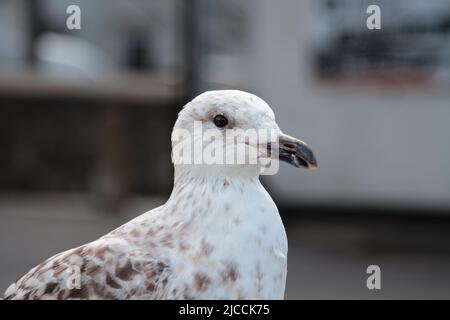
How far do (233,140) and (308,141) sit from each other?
5.76 metres

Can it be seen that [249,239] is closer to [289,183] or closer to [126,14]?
[289,183]

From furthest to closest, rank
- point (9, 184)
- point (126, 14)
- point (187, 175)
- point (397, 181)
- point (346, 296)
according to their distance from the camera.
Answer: point (126, 14)
point (9, 184)
point (397, 181)
point (346, 296)
point (187, 175)

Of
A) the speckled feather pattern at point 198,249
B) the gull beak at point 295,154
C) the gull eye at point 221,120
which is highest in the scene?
the gull eye at point 221,120

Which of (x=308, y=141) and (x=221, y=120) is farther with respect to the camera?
(x=308, y=141)

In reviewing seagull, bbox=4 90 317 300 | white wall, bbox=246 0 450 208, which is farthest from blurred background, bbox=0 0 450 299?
seagull, bbox=4 90 317 300

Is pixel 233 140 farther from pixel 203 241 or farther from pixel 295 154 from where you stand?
pixel 203 241

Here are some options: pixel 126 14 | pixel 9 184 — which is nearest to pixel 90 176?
pixel 9 184

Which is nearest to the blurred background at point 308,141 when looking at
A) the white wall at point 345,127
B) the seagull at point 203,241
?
the white wall at point 345,127

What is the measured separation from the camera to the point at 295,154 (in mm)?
2596

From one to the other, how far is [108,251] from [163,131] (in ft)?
22.3

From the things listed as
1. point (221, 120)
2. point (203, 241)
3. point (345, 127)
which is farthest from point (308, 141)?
point (203, 241)

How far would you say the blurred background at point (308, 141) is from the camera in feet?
25.5

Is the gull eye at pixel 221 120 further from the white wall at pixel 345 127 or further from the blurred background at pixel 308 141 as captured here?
the white wall at pixel 345 127
